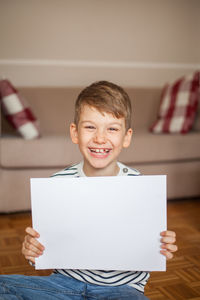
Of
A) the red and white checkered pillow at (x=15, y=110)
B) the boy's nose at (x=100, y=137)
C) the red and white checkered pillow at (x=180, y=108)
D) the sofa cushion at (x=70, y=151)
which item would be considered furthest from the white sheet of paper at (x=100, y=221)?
the red and white checkered pillow at (x=180, y=108)

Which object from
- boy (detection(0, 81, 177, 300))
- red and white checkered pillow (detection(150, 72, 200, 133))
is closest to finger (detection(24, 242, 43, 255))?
boy (detection(0, 81, 177, 300))

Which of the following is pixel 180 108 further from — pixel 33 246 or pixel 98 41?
pixel 33 246

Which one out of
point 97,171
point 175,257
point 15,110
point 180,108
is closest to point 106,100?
point 97,171

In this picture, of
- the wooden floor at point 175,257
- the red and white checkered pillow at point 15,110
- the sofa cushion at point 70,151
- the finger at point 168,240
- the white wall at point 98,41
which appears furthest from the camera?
the white wall at point 98,41

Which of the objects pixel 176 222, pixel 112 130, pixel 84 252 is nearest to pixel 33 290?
pixel 84 252

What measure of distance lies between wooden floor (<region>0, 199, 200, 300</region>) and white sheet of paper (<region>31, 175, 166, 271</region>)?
19.7 inches

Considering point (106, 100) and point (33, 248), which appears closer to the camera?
point (33, 248)

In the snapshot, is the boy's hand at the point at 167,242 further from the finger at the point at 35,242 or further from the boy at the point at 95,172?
the finger at the point at 35,242

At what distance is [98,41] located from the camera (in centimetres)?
358

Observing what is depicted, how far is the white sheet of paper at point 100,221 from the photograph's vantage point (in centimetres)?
93

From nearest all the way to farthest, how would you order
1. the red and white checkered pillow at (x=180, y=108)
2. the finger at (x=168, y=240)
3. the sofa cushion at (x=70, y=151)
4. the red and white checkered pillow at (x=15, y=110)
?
1. the finger at (x=168, y=240)
2. the sofa cushion at (x=70, y=151)
3. the red and white checkered pillow at (x=15, y=110)
4. the red and white checkered pillow at (x=180, y=108)

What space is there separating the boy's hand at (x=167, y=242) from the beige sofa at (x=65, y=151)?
1.50m

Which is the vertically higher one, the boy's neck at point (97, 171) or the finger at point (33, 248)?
the boy's neck at point (97, 171)

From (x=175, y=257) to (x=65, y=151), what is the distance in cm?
95
